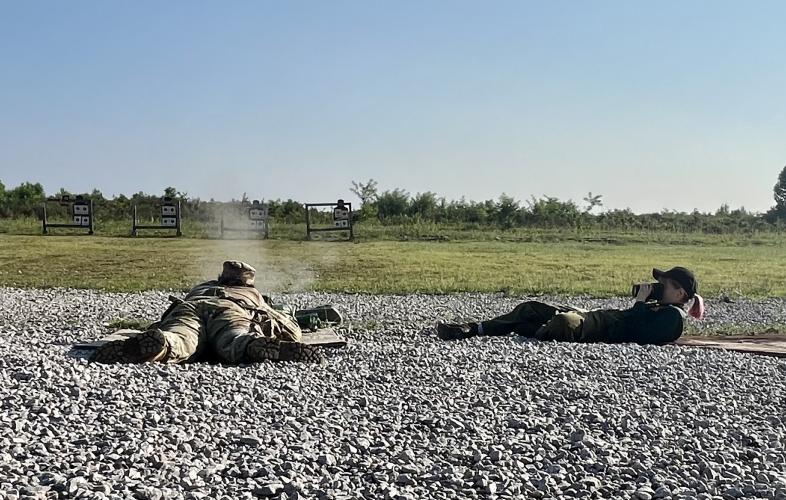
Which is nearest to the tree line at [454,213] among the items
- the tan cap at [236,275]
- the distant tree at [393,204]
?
the distant tree at [393,204]

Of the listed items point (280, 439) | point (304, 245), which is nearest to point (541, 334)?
point (280, 439)

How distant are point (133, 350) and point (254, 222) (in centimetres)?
3095

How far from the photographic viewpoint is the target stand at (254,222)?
36884 mm

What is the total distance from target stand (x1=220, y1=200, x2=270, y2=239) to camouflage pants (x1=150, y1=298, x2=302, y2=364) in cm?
2685

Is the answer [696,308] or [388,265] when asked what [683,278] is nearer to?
[696,308]

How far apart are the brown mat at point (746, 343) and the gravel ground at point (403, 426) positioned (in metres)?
0.57

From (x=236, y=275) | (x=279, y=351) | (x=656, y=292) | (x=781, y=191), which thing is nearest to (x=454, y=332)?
(x=656, y=292)

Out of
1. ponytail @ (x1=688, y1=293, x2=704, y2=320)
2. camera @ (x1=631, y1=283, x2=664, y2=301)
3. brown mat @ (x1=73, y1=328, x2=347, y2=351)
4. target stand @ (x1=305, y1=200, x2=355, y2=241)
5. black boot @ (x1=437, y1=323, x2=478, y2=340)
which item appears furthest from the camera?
target stand @ (x1=305, y1=200, x2=355, y2=241)

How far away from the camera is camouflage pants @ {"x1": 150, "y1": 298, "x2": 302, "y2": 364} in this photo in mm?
8508

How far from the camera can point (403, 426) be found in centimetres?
603

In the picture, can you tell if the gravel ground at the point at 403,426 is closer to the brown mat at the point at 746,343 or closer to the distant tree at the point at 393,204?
the brown mat at the point at 746,343

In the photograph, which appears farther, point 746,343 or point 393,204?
point 393,204

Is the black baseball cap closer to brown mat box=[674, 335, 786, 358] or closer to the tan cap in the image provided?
brown mat box=[674, 335, 786, 358]

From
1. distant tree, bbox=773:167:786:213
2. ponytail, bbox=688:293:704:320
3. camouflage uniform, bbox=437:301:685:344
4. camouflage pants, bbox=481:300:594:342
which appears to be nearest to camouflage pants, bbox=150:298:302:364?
camouflage uniform, bbox=437:301:685:344
